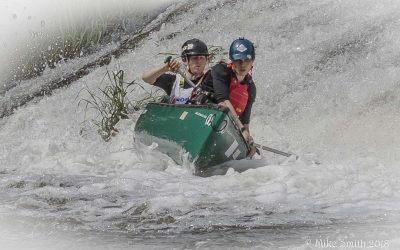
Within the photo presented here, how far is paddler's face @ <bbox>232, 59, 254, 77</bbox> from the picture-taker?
22.3ft

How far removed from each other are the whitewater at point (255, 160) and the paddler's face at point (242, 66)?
92 cm

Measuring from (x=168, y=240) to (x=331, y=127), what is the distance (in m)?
4.95

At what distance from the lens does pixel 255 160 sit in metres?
6.61

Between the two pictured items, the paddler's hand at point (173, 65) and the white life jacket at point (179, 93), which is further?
the white life jacket at point (179, 93)

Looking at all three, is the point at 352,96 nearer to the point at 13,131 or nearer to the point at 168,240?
the point at 13,131

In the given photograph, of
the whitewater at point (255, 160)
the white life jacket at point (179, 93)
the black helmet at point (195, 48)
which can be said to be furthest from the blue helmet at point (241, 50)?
the whitewater at point (255, 160)

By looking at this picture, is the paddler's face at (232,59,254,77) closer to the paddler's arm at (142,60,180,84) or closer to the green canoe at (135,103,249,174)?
the paddler's arm at (142,60,180,84)

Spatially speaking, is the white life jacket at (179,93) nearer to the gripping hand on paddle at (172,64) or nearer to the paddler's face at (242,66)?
the gripping hand on paddle at (172,64)

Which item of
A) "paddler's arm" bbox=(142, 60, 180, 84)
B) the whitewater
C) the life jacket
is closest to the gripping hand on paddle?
"paddler's arm" bbox=(142, 60, 180, 84)

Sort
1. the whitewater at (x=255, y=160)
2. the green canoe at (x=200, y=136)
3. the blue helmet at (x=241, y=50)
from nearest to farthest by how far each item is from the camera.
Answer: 1. the whitewater at (x=255, y=160)
2. the green canoe at (x=200, y=136)
3. the blue helmet at (x=241, y=50)

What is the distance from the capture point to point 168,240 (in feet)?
13.4

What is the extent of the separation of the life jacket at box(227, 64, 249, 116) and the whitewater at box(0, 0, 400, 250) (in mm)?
673

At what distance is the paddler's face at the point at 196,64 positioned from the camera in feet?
23.6

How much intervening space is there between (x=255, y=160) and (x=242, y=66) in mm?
937
